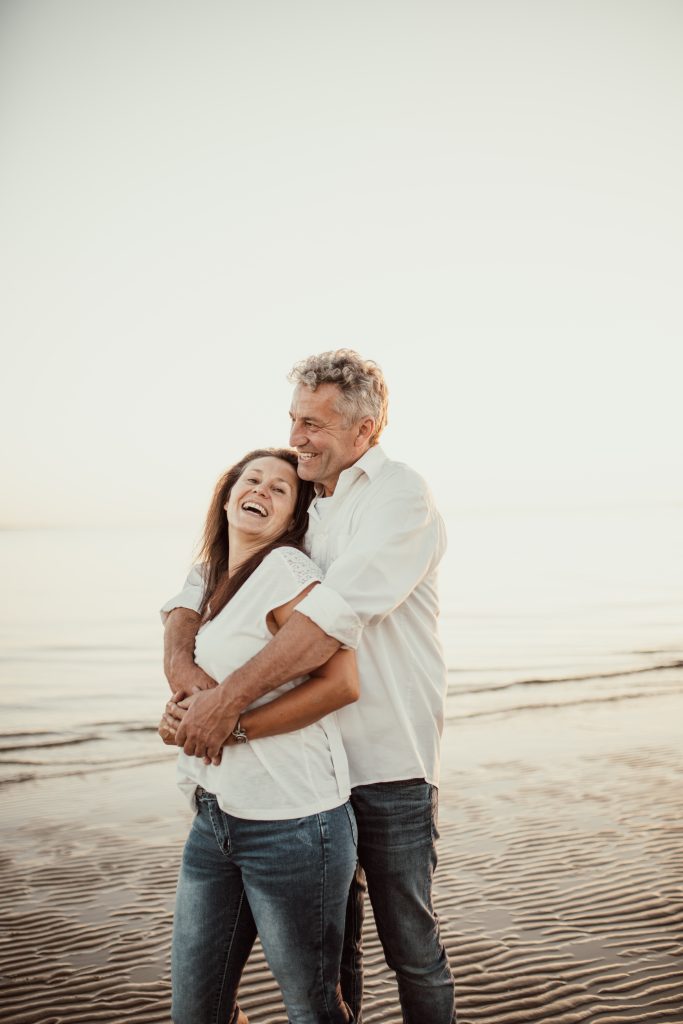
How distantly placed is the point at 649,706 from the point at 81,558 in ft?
132

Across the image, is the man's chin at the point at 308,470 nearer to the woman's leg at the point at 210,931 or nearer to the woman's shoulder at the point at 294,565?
the woman's shoulder at the point at 294,565

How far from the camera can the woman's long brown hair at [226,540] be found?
286 centimetres

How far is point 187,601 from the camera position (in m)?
3.11

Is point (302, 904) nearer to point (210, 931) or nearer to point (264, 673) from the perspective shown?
point (210, 931)

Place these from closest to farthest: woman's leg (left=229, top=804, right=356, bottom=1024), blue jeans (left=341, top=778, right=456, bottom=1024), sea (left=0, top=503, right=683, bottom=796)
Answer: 1. woman's leg (left=229, top=804, right=356, bottom=1024)
2. blue jeans (left=341, top=778, right=456, bottom=1024)
3. sea (left=0, top=503, right=683, bottom=796)

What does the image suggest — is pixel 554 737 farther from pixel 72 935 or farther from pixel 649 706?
pixel 72 935

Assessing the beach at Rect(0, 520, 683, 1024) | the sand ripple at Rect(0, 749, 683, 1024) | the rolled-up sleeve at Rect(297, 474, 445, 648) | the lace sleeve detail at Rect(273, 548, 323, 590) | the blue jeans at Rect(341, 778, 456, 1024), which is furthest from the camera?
the beach at Rect(0, 520, 683, 1024)

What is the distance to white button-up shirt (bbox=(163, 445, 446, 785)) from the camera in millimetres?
2580

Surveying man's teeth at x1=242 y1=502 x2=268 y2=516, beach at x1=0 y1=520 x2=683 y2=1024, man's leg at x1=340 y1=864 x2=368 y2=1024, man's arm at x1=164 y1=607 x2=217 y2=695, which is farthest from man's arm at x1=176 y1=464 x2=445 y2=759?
beach at x1=0 y1=520 x2=683 y2=1024

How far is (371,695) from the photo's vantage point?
2826 millimetres

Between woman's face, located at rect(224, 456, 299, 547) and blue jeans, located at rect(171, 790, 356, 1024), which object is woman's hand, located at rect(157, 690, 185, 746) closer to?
blue jeans, located at rect(171, 790, 356, 1024)

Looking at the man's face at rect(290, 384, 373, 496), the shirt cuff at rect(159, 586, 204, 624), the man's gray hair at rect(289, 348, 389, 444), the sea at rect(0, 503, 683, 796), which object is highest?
the man's gray hair at rect(289, 348, 389, 444)

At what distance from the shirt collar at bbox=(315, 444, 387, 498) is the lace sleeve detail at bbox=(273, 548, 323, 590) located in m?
0.41

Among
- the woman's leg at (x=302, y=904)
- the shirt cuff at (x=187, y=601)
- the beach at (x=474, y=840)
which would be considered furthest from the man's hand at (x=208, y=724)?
the beach at (x=474, y=840)
